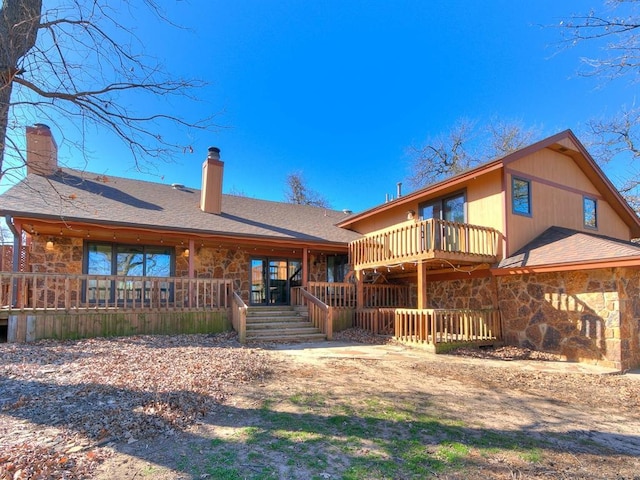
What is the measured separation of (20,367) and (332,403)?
4.92m

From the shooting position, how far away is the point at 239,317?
388 inches

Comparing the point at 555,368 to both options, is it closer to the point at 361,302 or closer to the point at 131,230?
the point at 361,302

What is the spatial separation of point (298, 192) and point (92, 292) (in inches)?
868

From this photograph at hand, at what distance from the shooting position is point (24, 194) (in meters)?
10.3

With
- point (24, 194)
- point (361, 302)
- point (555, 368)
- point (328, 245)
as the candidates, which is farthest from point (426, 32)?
point (24, 194)

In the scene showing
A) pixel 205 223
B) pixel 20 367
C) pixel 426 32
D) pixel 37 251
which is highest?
pixel 426 32

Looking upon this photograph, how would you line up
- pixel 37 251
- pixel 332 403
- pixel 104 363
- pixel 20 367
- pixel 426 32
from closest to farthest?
pixel 332 403, pixel 20 367, pixel 104 363, pixel 37 251, pixel 426 32

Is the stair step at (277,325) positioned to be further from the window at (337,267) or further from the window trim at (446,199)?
the window trim at (446,199)

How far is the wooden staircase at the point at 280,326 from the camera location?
33.6 feet

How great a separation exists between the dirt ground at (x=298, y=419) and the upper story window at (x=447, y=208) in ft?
19.8

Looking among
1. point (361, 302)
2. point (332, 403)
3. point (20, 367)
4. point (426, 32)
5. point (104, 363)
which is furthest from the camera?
point (426, 32)

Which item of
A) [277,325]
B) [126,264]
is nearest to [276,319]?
[277,325]

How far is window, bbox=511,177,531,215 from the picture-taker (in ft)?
36.8

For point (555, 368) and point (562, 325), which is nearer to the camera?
point (555, 368)
